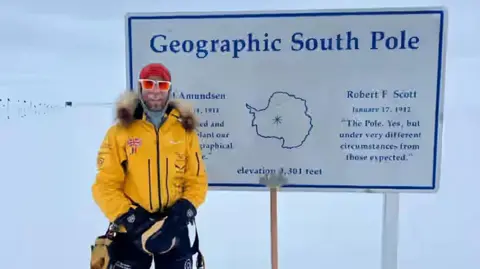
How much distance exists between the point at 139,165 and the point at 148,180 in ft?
0.26

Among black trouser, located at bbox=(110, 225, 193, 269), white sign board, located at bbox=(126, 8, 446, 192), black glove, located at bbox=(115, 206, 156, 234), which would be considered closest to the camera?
black glove, located at bbox=(115, 206, 156, 234)

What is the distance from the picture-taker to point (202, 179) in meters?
2.49

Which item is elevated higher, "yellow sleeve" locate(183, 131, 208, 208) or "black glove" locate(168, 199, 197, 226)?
"yellow sleeve" locate(183, 131, 208, 208)

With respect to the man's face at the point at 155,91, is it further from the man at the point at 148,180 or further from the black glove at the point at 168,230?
the black glove at the point at 168,230

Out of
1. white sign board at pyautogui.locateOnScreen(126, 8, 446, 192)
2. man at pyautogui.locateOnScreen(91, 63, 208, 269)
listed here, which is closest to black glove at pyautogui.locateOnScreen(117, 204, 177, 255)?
man at pyautogui.locateOnScreen(91, 63, 208, 269)

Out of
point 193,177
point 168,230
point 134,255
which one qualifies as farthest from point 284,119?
point 134,255

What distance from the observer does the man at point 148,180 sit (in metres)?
2.34

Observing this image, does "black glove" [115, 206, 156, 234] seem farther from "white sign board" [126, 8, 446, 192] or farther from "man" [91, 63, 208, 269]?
"white sign board" [126, 8, 446, 192]

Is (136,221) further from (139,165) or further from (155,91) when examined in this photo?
(155,91)

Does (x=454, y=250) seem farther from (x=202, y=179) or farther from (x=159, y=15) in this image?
(x=159, y=15)

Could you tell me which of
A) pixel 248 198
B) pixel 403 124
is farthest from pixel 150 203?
pixel 248 198

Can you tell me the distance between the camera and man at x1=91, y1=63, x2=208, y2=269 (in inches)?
92.2

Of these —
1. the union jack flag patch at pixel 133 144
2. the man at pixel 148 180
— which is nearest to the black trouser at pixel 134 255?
the man at pixel 148 180

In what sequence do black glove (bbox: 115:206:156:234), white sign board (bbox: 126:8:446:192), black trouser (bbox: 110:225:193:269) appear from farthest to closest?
white sign board (bbox: 126:8:446:192), black trouser (bbox: 110:225:193:269), black glove (bbox: 115:206:156:234)
